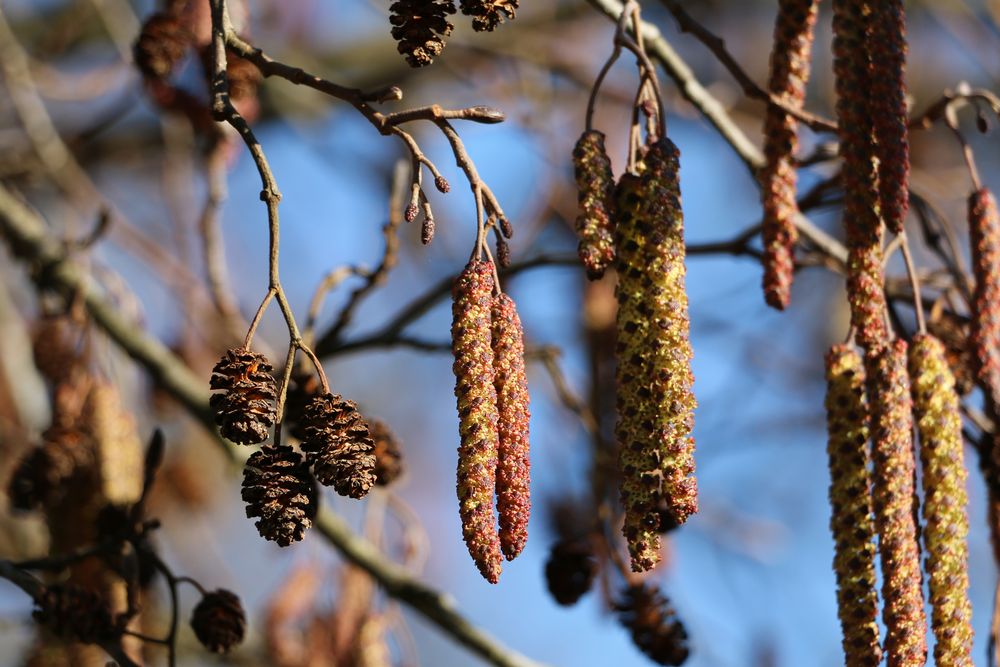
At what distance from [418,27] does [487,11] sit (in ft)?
0.20

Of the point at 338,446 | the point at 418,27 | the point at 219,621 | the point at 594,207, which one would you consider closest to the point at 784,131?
the point at 594,207

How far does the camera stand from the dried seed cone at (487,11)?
1038 millimetres

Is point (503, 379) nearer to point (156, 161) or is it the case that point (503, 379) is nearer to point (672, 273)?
point (672, 273)

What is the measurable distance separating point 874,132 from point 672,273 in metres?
0.27

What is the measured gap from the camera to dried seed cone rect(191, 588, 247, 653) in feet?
4.66

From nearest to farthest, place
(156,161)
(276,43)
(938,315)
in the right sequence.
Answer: (938,315) < (276,43) < (156,161)

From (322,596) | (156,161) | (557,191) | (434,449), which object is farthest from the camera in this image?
(434,449)

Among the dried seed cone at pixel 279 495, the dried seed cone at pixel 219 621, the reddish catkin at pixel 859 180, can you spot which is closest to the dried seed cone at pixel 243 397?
the dried seed cone at pixel 279 495

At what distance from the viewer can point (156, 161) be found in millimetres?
4266

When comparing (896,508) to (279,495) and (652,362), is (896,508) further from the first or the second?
(279,495)

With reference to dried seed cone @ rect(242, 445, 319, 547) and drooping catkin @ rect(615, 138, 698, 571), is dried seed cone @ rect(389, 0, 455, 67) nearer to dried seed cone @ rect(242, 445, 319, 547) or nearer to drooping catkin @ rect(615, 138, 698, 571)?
drooping catkin @ rect(615, 138, 698, 571)

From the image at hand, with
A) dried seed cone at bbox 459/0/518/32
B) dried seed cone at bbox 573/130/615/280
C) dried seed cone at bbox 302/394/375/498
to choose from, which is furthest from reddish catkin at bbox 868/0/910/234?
dried seed cone at bbox 302/394/375/498

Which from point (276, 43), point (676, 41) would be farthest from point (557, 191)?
point (676, 41)

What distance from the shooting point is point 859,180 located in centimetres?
117
